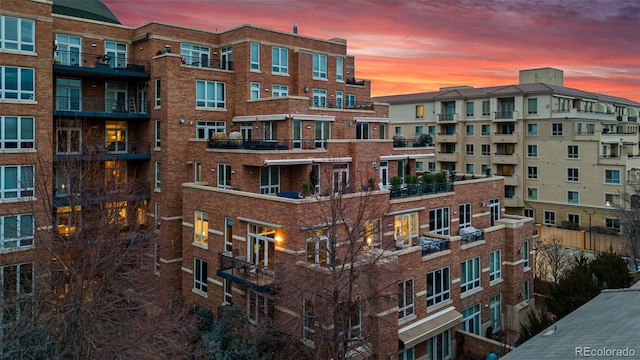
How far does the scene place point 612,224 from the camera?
47312mm

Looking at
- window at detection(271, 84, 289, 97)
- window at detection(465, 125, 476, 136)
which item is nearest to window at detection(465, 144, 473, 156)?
window at detection(465, 125, 476, 136)

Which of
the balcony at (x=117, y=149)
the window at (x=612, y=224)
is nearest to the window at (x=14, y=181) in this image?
the balcony at (x=117, y=149)

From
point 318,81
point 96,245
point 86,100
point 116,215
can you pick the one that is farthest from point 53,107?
point 318,81

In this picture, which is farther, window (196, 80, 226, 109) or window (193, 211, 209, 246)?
window (196, 80, 226, 109)

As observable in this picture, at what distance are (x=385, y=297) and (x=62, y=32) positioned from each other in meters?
24.6

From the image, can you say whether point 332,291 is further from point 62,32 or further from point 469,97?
point 469,97

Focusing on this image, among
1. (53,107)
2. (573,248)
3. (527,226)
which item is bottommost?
(573,248)

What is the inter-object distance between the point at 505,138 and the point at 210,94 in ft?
121

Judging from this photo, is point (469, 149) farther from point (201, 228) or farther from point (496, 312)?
point (201, 228)

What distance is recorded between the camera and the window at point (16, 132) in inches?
984

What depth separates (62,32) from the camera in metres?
29.0

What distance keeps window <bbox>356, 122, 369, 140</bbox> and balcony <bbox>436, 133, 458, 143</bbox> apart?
28.1m

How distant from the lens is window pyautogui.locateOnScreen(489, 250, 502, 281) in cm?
2828

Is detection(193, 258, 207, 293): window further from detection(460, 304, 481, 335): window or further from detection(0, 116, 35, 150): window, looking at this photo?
detection(460, 304, 481, 335): window
